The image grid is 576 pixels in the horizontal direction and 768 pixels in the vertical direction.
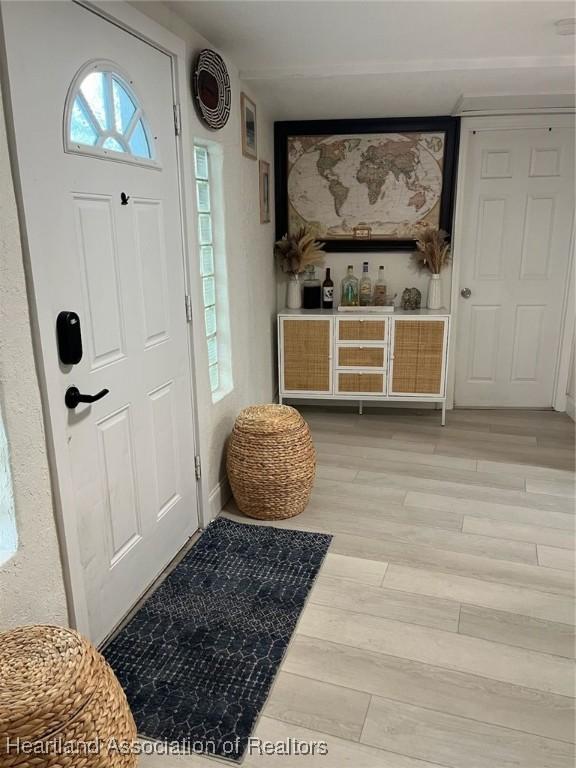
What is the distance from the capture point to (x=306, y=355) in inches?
164

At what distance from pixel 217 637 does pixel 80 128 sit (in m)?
1.76

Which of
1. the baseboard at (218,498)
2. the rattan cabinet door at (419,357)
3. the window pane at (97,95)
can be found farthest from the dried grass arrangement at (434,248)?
the window pane at (97,95)

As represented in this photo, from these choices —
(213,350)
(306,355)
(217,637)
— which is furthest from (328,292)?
(217,637)

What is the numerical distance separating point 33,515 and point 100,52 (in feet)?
4.71

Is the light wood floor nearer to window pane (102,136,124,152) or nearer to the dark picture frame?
the dark picture frame

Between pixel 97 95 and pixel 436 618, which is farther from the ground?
pixel 97 95

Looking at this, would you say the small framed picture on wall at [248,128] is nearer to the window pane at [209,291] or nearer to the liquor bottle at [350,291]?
the window pane at [209,291]

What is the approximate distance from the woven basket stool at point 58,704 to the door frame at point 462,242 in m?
3.39

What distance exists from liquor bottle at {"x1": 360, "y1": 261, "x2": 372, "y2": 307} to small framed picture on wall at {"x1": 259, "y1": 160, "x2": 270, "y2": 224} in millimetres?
852

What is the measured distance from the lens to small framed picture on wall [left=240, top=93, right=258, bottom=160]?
125 inches

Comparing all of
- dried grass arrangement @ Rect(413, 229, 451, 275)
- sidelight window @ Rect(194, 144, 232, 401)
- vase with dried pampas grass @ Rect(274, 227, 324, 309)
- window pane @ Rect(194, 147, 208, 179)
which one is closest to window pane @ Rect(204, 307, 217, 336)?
sidelight window @ Rect(194, 144, 232, 401)

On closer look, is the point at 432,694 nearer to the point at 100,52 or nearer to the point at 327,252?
the point at 100,52

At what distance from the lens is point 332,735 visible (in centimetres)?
169

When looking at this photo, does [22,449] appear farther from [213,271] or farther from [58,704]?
[213,271]
